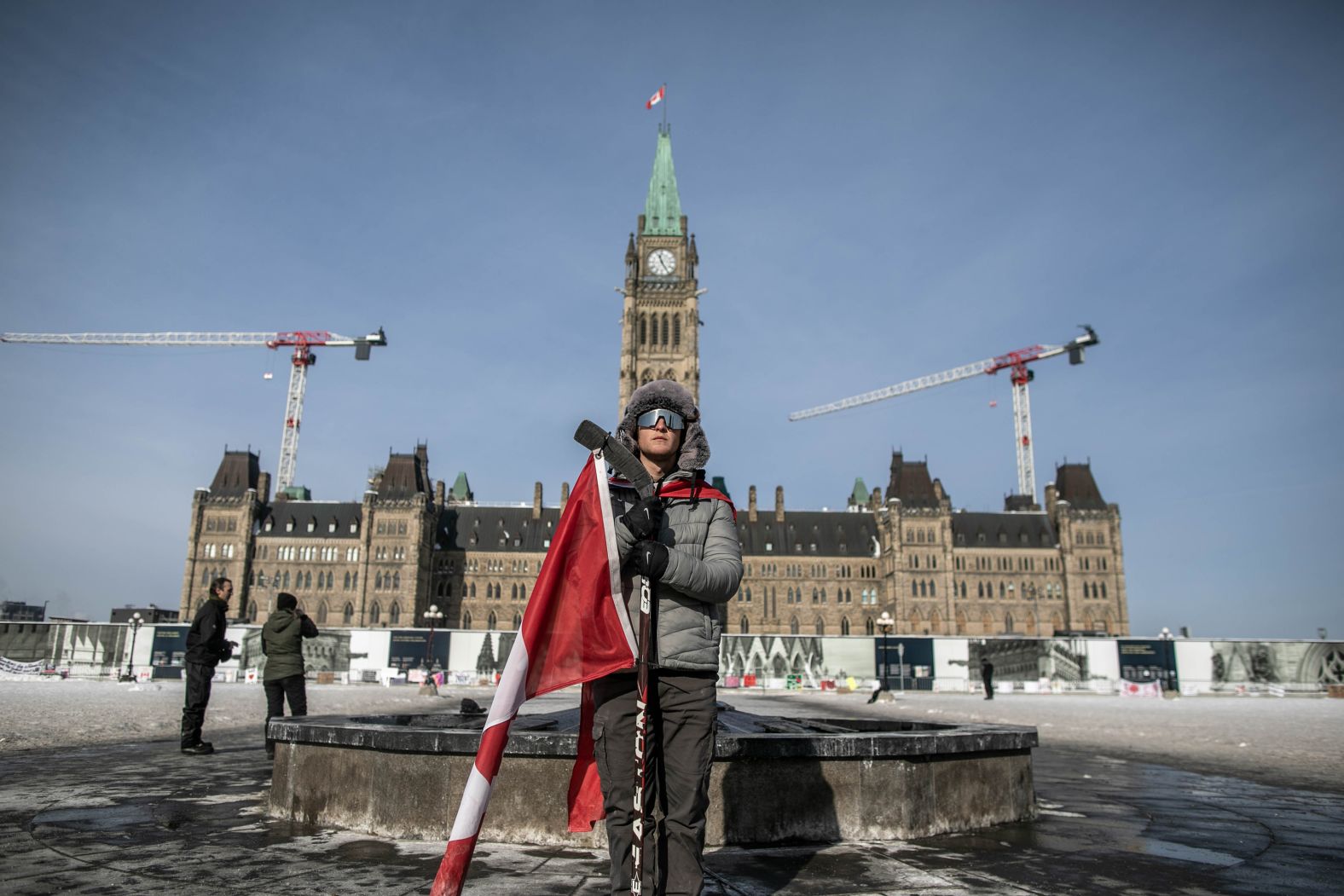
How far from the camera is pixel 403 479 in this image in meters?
86.0

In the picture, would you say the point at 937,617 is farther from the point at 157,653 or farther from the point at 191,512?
the point at 191,512

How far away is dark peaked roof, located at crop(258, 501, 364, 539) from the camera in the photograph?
82.4 m

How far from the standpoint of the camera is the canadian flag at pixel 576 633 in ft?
11.3

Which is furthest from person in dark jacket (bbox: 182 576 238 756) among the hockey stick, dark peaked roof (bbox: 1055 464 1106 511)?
dark peaked roof (bbox: 1055 464 1106 511)

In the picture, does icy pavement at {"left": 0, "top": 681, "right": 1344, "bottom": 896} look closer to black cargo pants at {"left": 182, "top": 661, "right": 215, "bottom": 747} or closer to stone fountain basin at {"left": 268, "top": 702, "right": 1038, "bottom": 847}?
stone fountain basin at {"left": 268, "top": 702, "right": 1038, "bottom": 847}

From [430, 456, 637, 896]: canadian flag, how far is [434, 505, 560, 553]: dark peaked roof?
3255 inches

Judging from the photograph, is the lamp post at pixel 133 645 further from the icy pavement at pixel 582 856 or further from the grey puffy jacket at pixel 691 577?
the grey puffy jacket at pixel 691 577

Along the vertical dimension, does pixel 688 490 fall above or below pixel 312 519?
below

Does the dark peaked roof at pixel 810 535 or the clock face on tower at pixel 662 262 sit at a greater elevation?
the clock face on tower at pixel 662 262

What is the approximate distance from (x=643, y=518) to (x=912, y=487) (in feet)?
284

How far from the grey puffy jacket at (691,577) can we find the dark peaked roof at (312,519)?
276 ft

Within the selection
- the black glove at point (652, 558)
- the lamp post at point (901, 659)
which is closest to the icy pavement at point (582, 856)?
the black glove at point (652, 558)

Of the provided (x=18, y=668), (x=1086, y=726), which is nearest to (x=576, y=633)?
(x=1086, y=726)

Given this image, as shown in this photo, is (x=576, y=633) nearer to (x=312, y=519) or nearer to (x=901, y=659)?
(x=901, y=659)
